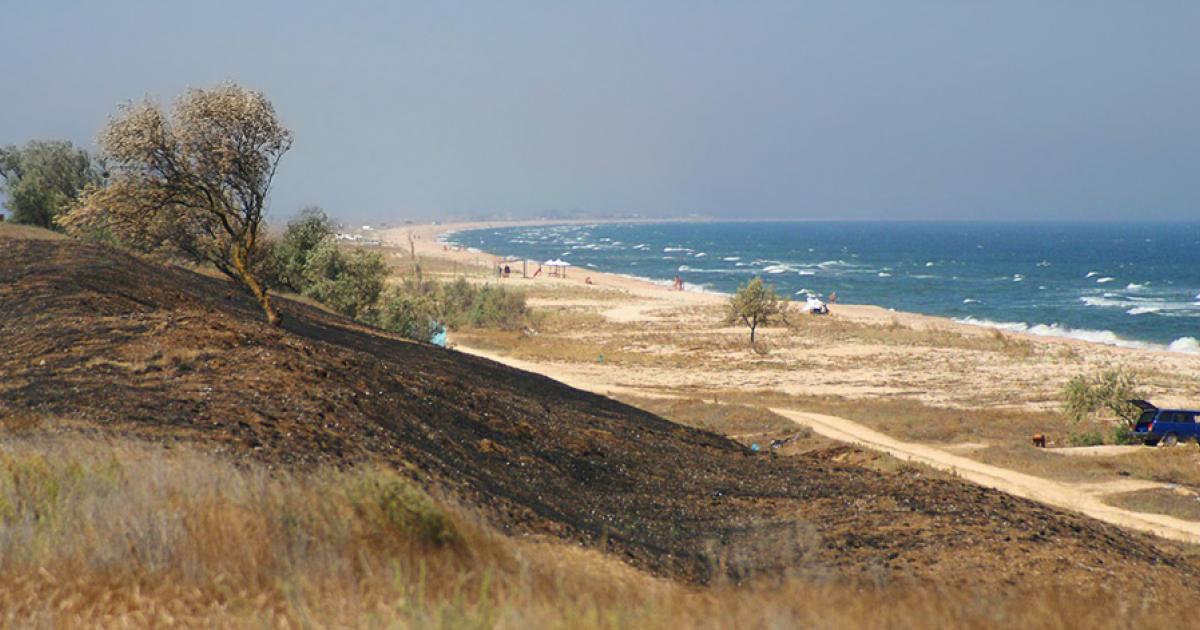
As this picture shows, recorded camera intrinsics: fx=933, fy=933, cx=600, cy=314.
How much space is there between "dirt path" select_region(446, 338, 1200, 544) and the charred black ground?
5.57 metres

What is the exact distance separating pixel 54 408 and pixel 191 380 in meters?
1.52

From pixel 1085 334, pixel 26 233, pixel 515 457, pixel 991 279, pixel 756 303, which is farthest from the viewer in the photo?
pixel 991 279

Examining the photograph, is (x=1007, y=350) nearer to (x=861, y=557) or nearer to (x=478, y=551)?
(x=861, y=557)

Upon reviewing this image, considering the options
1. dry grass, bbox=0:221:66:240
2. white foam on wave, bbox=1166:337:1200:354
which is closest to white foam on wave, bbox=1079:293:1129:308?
white foam on wave, bbox=1166:337:1200:354

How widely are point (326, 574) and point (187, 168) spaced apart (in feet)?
45.2

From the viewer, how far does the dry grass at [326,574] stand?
14.6 ft

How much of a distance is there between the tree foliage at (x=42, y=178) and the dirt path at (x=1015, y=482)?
31.4 meters

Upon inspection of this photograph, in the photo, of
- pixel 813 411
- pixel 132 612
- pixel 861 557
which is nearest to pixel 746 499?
pixel 861 557

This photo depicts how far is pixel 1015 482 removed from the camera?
2105cm

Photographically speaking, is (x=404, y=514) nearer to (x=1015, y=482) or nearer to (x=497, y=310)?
(x=1015, y=482)

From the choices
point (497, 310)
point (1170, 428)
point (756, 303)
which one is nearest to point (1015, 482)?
point (1170, 428)

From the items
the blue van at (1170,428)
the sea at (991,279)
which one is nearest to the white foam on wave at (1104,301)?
the sea at (991,279)

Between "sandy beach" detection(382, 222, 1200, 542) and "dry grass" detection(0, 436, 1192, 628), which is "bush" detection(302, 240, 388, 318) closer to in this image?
"sandy beach" detection(382, 222, 1200, 542)

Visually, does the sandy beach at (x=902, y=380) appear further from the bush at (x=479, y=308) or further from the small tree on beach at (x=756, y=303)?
the bush at (x=479, y=308)
